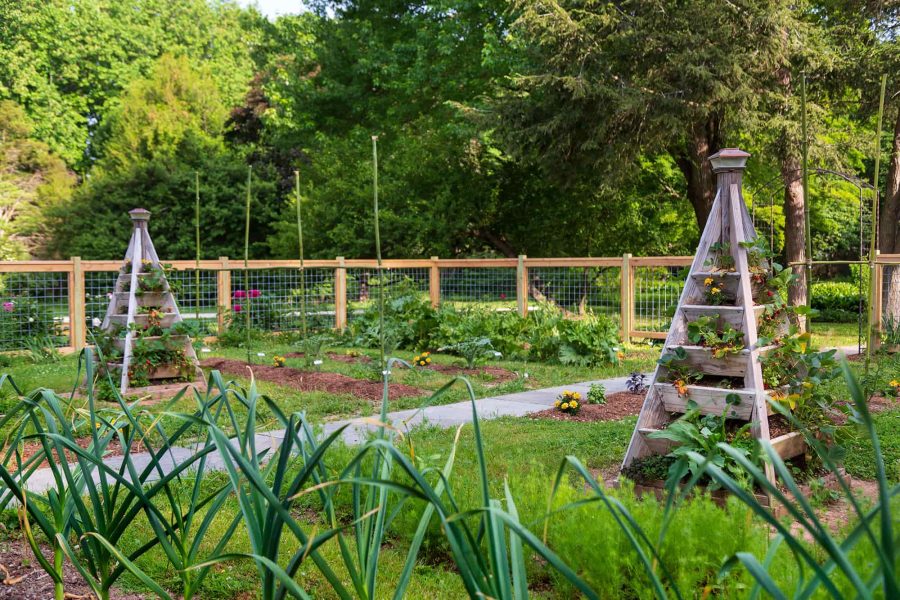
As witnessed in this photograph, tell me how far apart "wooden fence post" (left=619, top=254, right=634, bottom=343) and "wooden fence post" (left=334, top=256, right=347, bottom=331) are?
452 centimetres

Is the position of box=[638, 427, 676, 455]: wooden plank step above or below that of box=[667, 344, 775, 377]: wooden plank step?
below

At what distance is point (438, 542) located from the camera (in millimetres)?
3252

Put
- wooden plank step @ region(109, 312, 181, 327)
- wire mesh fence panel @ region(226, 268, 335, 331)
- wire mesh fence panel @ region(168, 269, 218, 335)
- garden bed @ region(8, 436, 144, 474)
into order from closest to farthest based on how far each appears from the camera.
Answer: garden bed @ region(8, 436, 144, 474) < wooden plank step @ region(109, 312, 181, 327) < wire mesh fence panel @ region(168, 269, 218, 335) < wire mesh fence panel @ region(226, 268, 335, 331)

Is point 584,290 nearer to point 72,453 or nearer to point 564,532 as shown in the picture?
point 72,453

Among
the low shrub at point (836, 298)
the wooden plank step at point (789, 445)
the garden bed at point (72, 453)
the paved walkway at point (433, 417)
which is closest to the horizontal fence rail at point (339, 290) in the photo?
the paved walkway at point (433, 417)

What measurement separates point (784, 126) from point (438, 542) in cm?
1182

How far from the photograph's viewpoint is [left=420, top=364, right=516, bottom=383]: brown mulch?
8.74 meters

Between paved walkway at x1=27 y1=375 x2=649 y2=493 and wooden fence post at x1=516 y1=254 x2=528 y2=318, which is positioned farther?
wooden fence post at x1=516 y1=254 x2=528 y2=318

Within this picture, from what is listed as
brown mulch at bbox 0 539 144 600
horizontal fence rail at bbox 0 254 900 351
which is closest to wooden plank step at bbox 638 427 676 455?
brown mulch at bbox 0 539 144 600

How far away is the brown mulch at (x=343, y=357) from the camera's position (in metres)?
9.90

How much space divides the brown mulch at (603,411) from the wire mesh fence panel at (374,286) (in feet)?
20.3

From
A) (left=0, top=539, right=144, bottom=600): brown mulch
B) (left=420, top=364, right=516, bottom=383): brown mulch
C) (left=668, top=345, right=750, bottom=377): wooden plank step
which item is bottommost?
(left=0, top=539, right=144, bottom=600): brown mulch

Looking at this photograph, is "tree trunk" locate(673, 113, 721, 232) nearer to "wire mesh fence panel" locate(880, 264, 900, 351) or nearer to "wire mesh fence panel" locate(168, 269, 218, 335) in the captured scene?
"wire mesh fence panel" locate(880, 264, 900, 351)

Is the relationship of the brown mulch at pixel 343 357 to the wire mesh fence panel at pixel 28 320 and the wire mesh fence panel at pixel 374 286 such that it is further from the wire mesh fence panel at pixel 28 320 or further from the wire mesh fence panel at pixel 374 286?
the wire mesh fence panel at pixel 28 320
